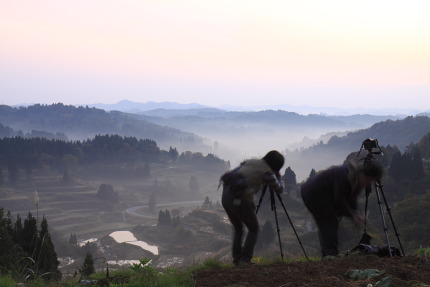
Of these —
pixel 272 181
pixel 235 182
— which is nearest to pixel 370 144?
pixel 272 181

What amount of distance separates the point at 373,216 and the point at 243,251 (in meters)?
77.5

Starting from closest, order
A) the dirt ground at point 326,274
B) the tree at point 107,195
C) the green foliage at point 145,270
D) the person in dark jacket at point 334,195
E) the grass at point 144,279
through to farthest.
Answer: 1. the dirt ground at point 326,274
2. the grass at point 144,279
3. the green foliage at point 145,270
4. the person in dark jacket at point 334,195
5. the tree at point 107,195

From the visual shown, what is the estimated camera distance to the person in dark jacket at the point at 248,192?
816cm

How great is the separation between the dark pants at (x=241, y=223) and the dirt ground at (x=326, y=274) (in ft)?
3.22

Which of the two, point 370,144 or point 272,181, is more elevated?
point 370,144

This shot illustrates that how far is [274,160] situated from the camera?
8.38 metres

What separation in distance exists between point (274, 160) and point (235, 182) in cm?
95

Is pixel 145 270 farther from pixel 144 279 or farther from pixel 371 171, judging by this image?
pixel 371 171

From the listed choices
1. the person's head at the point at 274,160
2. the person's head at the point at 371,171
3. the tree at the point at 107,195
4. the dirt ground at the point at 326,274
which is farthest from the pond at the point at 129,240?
the dirt ground at the point at 326,274

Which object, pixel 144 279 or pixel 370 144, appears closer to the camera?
pixel 144 279

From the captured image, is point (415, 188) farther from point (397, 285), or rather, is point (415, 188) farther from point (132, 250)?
point (397, 285)

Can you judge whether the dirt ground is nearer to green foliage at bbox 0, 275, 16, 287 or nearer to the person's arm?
the person's arm

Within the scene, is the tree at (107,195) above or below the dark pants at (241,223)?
below

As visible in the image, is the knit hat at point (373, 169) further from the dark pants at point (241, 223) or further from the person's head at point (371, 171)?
the dark pants at point (241, 223)
